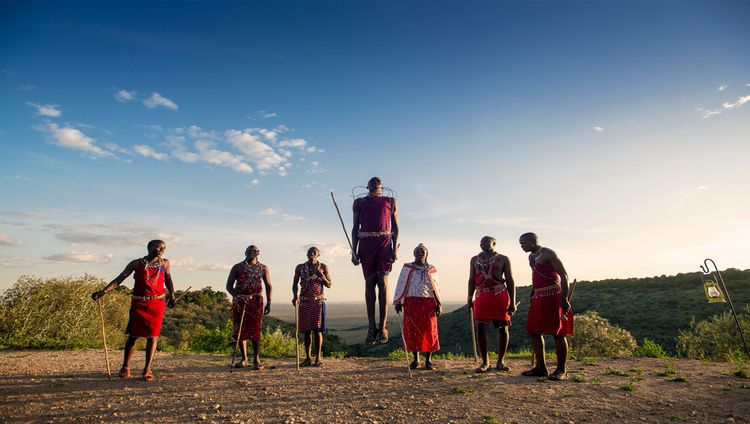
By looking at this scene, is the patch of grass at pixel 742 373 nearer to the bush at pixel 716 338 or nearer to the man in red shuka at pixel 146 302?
the man in red shuka at pixel 146 302

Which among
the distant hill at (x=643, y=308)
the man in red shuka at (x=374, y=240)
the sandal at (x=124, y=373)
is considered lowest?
the distant hill at (x=643, y=308)

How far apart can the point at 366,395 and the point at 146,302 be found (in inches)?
172

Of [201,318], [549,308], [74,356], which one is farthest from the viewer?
[201,318]

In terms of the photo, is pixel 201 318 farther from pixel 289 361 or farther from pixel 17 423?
pixel 17 423

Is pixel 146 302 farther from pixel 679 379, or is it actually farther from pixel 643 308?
pixel 643 308

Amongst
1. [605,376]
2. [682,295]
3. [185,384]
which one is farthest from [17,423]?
[682,295]

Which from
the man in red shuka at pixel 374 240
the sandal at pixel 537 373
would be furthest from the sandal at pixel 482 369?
the man in red shuka at pixel 374 240

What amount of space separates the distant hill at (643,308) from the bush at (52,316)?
23.6m

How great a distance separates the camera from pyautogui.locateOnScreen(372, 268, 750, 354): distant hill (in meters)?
34.0

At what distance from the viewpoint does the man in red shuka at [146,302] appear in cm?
717

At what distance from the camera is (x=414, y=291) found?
8.30 metres

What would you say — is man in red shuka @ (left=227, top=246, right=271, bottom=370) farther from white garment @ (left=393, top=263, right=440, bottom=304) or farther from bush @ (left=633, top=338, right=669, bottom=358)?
bush @ (left=633, top=338, right=669, bottom=358)

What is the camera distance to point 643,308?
128 ft

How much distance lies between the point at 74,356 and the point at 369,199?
355 inches
